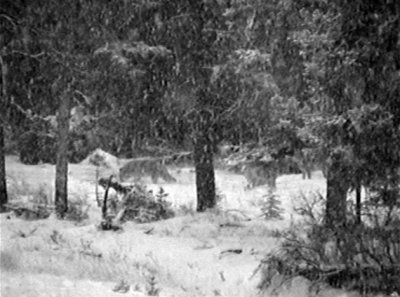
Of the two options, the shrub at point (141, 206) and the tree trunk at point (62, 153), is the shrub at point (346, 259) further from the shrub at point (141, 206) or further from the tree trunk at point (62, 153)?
the tree trunk at point (62, 153)

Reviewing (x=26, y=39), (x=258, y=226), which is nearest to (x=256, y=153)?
(x=258, y=226)

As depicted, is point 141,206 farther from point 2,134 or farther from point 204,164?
point 2,134

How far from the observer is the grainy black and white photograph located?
25.2 ft

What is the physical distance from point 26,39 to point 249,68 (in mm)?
6298

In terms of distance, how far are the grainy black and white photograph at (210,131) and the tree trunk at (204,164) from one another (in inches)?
1.5

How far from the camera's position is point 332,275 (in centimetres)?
800

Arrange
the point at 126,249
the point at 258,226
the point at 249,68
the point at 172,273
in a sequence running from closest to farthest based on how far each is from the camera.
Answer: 1. the point at 172,273
2. the point at 126,249
3. the point at 249,68
4. the point at 258,226

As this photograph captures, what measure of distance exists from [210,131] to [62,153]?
415 cm

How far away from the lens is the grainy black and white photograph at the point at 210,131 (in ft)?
25.2

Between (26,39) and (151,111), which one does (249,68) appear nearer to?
(151,111)

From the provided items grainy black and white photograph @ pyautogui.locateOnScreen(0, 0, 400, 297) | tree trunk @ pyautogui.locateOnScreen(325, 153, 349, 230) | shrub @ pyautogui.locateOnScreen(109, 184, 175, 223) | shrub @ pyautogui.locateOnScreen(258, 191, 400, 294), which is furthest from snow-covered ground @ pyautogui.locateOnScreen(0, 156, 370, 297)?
tree trunk @ pyautogui.locateOnScreen(325, 153, 349, 230)

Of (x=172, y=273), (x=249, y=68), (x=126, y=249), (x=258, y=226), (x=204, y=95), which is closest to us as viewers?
(x=172, y=273)

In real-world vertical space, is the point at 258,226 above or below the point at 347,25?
below

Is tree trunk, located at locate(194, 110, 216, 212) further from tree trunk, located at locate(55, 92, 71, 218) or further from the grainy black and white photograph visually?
tree trunk, located at locate(55, 92, 71, 218)
